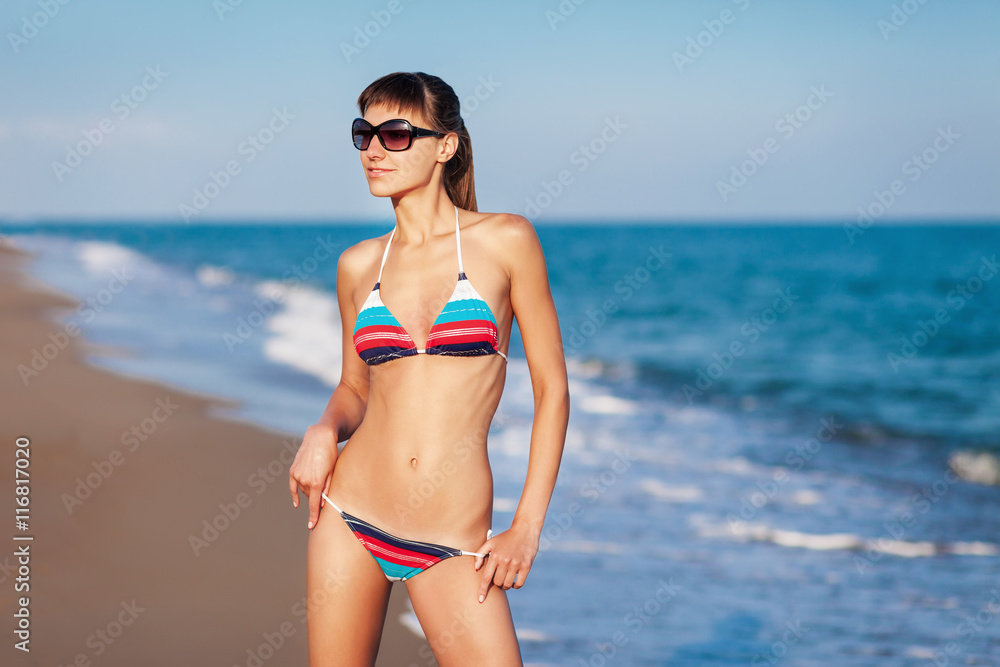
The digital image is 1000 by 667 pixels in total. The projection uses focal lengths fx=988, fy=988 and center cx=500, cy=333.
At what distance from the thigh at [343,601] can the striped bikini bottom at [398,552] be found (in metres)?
0.03

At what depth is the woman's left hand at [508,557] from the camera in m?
2.51

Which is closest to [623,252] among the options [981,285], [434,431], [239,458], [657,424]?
[981,285]

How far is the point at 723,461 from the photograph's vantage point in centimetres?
1035

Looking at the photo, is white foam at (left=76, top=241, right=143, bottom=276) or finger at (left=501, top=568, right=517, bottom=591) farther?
white foam at (left=76, top=241, right=143, bottom=276)

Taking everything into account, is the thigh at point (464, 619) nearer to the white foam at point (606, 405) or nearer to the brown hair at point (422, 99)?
the brown hair at point (422, 99)

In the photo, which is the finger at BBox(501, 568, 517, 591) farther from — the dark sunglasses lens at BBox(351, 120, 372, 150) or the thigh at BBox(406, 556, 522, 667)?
the dark sunglasses lens at BBox(351, 120, 372, 150)

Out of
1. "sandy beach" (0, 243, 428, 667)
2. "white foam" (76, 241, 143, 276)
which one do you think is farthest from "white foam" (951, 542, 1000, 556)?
"white foam" (76, 241, 143, 276)

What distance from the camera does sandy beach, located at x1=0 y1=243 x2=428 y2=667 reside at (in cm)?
482

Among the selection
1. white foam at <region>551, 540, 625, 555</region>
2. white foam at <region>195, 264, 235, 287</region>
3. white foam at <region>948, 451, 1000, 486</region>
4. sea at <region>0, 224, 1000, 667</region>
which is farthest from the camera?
white foam at <region>195, 264, 235, 287</region>

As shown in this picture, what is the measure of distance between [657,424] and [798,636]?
A: 6.91 metres

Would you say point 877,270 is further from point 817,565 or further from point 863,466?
point 817,565

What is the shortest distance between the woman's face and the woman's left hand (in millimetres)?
984

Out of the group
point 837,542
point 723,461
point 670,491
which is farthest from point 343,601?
point 723,461

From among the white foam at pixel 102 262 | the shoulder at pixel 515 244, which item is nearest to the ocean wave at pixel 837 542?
the shoulder at pixel 515 244
